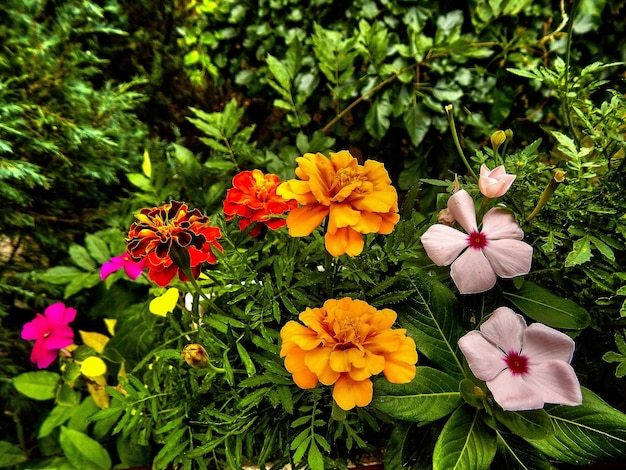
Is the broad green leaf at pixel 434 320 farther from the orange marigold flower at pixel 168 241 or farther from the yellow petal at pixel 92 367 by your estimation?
the yellow petal at pixel 92 367

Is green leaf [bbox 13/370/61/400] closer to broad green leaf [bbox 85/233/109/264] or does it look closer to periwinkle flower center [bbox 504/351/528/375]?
broad green leaf [bbox 85/233/109/264]

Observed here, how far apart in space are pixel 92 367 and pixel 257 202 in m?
0.51

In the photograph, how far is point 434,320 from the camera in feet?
2.28

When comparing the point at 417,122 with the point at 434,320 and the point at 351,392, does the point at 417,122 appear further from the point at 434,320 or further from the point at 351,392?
the point at 351,392

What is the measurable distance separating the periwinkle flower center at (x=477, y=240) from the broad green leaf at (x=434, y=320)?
0.09 metres

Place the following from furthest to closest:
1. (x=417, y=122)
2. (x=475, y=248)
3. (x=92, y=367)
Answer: (x=417, y=122)
(x=92, y=367)
(x=475, y=248)

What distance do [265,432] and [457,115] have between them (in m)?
0.92

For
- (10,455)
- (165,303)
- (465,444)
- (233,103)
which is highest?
(233,103)

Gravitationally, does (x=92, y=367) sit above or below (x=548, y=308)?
below

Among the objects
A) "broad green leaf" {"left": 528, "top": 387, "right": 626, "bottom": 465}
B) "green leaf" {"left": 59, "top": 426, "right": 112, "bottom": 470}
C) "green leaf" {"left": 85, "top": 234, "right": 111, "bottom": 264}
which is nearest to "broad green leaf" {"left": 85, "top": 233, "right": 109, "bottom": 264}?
"green leaf" {"left": 85, "top": 234, "right": 111, "bottom": 264}

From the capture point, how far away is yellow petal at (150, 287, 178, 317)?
766mm

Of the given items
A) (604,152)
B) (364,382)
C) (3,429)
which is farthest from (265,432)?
(3,429)

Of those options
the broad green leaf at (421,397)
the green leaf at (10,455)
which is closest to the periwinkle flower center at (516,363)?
the broad green leaf at (421,397)

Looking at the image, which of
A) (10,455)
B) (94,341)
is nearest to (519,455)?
(94,341)
